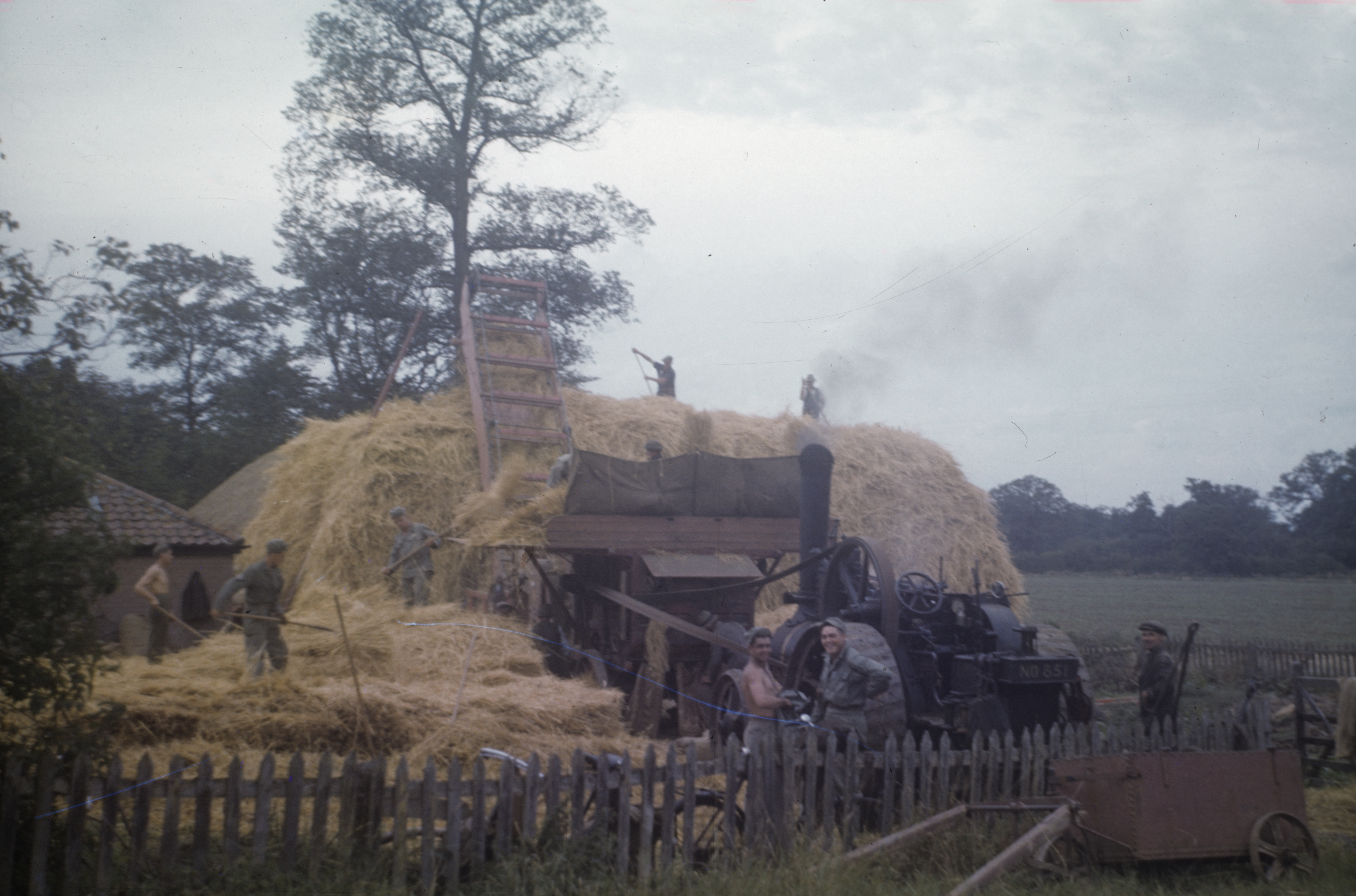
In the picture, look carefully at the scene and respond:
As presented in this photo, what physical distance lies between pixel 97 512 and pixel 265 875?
1784 mm

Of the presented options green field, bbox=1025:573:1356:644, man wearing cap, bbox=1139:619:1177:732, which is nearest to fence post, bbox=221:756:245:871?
man wearing cap, bbox=1139:619:1177:732

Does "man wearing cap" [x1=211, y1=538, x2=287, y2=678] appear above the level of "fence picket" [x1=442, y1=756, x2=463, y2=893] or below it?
above

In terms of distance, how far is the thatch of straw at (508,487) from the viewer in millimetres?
11289

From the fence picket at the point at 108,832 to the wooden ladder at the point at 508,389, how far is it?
267 inches

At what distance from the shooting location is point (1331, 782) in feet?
27.9

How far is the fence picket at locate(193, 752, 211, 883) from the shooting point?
4.41m

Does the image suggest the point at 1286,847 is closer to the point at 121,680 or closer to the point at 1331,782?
the point at 1331,782

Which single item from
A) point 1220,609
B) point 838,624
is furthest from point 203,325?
point 1220,609

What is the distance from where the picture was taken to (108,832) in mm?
4332

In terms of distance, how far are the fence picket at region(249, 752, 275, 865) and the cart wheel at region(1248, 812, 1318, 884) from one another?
484 cm

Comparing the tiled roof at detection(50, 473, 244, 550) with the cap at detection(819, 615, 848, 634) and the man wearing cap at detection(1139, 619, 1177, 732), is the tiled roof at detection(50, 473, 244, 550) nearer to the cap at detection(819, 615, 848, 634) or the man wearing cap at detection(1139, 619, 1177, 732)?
the cap at detection(819, 615, 848, 634)

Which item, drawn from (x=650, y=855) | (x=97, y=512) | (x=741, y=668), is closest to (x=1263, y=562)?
(x=741, y=668)

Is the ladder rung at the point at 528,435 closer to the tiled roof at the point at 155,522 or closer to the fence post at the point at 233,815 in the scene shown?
the tiled roof at the point at 155,522

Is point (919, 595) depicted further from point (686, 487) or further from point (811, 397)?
point (811, 397)
